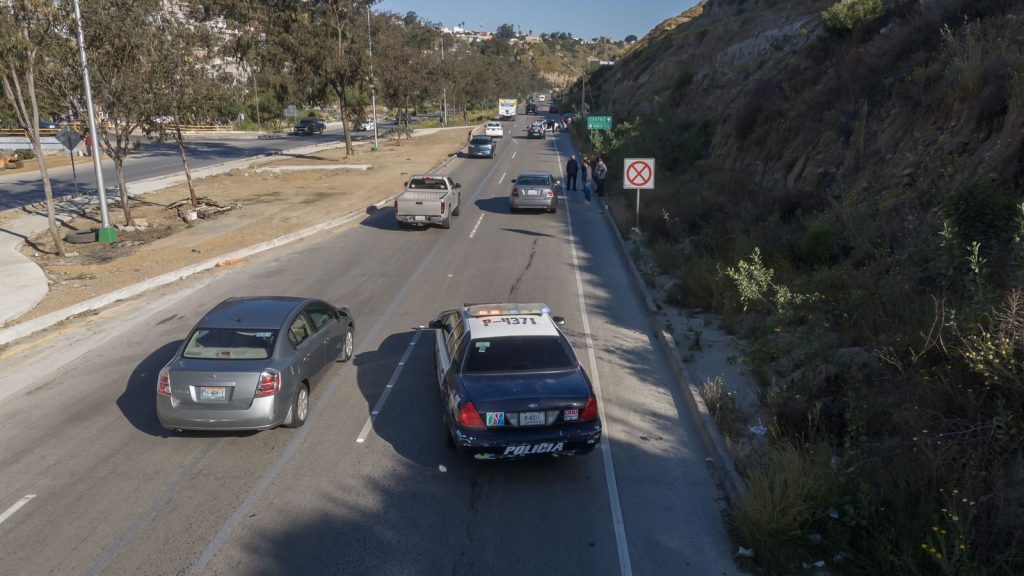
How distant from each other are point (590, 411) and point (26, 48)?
56.0 ft

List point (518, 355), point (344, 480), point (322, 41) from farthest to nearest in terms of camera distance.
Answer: point (322, 41), point (518, 355), point (344, 480)

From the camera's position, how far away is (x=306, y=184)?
3547 cm

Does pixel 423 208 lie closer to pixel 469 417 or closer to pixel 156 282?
pixel 156 282

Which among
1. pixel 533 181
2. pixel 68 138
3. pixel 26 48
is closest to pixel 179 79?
pixel 68 138

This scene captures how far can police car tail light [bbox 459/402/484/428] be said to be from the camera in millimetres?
7414

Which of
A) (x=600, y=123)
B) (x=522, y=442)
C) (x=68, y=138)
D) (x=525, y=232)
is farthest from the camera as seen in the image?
(x=600, y=123)

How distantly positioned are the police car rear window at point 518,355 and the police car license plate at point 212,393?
2657mm

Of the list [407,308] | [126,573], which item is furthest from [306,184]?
[126,573]

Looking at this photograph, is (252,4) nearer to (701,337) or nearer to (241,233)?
(241,233)

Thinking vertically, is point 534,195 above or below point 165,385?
below

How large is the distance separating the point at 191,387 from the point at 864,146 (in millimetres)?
14217

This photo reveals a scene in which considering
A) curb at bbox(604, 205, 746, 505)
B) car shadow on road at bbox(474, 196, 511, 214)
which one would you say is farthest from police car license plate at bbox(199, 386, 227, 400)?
car shadow on road at bbox(474, 196, 511, 214)

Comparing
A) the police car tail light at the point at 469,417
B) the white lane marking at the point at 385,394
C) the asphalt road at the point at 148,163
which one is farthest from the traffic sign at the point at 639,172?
the asphalt road at the point at 148,163

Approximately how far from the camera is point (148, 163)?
1797 inches
